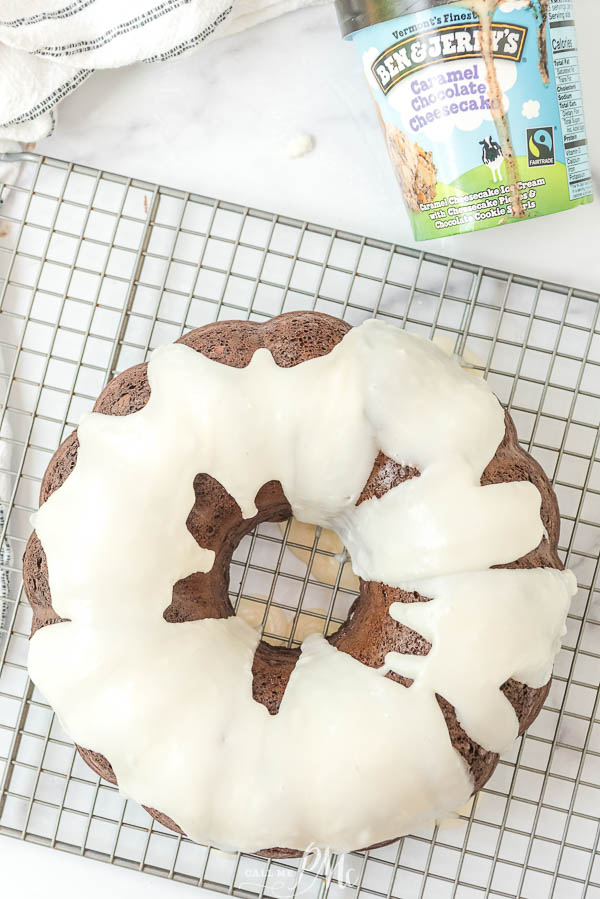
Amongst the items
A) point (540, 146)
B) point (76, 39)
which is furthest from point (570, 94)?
point (76, 39)

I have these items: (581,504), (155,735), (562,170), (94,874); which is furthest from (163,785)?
(562,170)

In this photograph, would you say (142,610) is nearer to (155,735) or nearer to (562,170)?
(155,735)

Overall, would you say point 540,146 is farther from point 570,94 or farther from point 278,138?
point 278,138

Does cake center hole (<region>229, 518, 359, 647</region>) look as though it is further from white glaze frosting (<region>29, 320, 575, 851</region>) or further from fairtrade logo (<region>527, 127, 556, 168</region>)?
fairtrade logo (<region>527, 127, 556, 168</region>)

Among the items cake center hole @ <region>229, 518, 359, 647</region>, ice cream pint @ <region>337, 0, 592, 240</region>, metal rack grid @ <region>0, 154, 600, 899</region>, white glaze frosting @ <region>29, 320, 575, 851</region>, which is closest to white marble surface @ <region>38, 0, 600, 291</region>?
metal rack grid @ <region>0, 154, 600, 899</region>

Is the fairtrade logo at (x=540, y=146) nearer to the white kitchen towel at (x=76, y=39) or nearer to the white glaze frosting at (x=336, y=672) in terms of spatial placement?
the white glaze frosting at (x=336, y=672)

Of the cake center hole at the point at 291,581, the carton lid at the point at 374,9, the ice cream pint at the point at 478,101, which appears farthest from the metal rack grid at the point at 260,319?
the carton lid at the point at 374,9
